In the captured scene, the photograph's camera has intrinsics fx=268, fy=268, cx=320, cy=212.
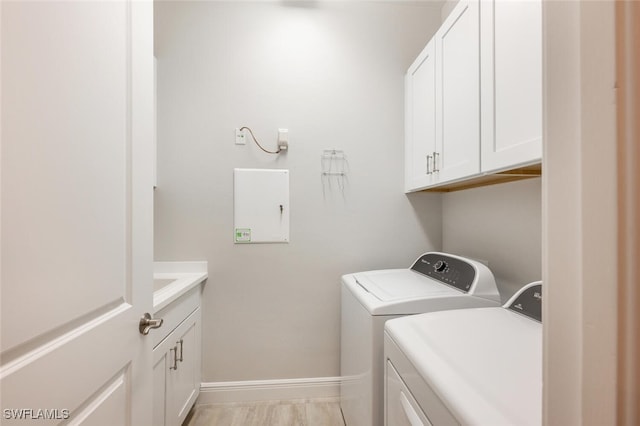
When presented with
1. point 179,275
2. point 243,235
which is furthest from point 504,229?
point 179,275

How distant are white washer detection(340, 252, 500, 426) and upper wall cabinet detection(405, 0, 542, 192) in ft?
1.59

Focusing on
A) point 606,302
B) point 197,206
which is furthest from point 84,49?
point 197,206

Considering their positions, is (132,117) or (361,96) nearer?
(132,117)

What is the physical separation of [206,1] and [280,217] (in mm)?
1555

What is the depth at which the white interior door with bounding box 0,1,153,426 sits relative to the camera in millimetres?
433

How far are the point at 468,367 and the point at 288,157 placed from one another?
156 cm

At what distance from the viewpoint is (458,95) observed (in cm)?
129

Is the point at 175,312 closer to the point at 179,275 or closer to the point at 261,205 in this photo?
the point at 179,275

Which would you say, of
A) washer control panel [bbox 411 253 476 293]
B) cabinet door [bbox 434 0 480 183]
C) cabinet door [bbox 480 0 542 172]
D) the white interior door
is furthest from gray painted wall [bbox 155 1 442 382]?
the white interior door

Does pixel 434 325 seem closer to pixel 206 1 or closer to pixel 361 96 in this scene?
pixel 361 96

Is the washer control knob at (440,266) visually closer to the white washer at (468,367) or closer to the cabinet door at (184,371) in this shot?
the white washer at (468,367)

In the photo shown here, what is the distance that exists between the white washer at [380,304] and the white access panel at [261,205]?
604 millimetres

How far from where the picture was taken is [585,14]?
0.89 feet

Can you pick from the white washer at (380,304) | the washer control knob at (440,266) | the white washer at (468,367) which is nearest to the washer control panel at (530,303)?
the white washer at (468,367)
